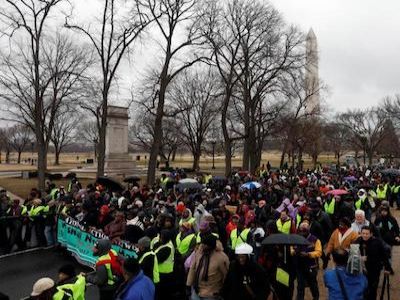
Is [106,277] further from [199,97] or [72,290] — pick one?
[199,97]

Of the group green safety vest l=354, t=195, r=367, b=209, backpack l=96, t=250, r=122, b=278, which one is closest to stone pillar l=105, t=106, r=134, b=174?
green safety vest l=354, t=195, r=367, b=209

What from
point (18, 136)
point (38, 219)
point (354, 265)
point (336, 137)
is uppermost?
point (18, 136)

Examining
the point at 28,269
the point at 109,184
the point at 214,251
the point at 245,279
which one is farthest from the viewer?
the point at 109,184

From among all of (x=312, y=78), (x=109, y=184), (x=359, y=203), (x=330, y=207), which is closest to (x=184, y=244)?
(x=330, y=207)

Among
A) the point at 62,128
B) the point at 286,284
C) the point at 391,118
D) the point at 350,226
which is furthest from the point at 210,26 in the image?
the point at 62,128

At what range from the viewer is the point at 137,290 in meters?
4.99

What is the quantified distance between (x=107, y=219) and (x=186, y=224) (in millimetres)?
3438

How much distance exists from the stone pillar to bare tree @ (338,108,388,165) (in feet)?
107

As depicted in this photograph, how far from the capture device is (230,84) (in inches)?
1208

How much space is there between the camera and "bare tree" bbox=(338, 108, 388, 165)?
58.5 meters

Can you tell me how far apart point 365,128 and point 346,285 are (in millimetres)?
61335

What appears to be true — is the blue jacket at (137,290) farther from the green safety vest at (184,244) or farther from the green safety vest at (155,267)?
the green safety vest at (184,244)

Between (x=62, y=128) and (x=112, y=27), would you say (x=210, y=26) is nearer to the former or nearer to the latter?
(x=112, y=27)

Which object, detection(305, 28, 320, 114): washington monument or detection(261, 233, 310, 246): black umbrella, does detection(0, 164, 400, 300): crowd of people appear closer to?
detection(261, 233, 310, 246): black umbrella
